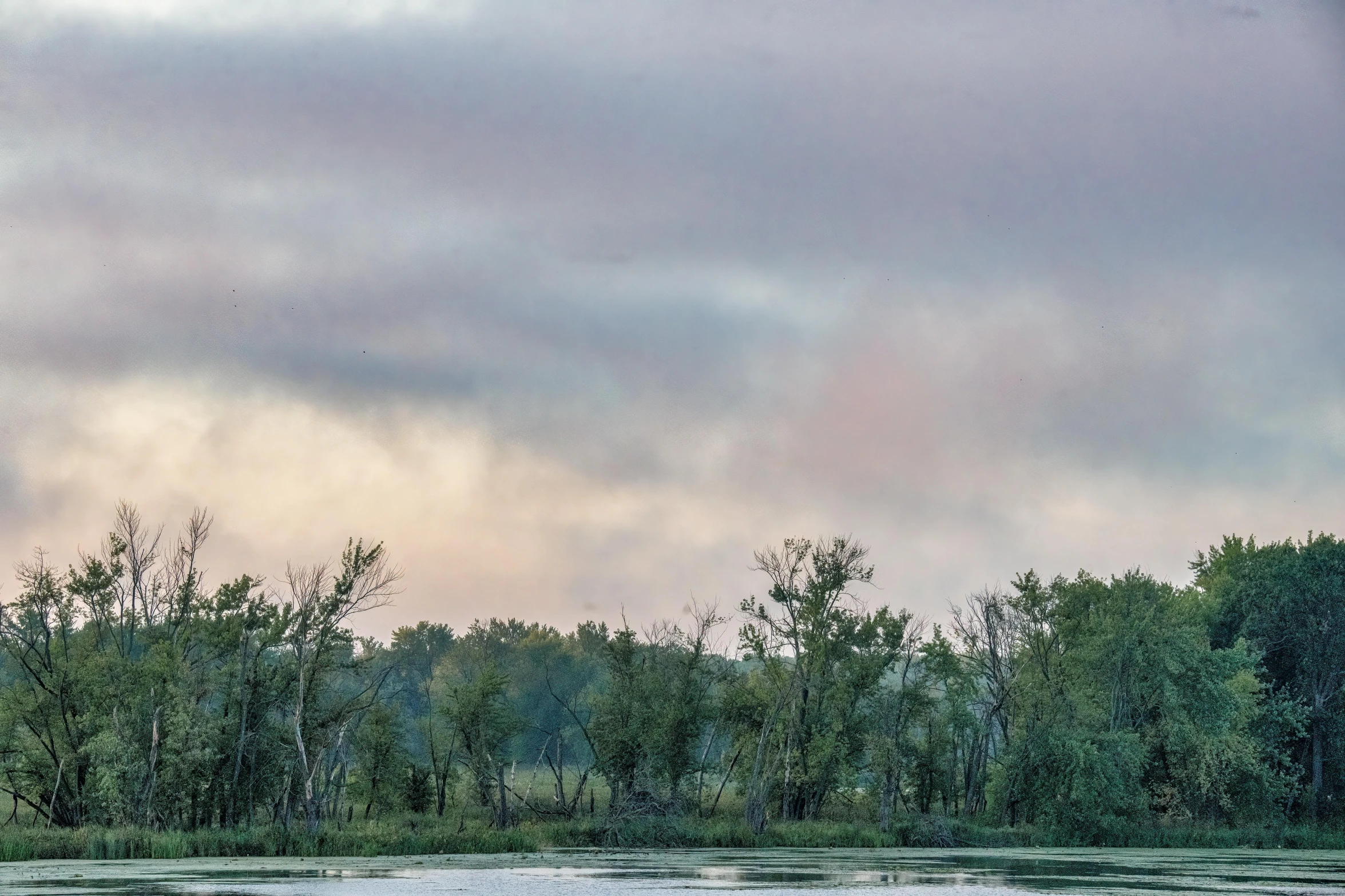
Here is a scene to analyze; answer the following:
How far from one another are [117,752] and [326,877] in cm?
2014

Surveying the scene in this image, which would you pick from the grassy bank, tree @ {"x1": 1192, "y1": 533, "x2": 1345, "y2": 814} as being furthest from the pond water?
tree @ {"x1": 1192, "y1": 533, "x2": 1345, "y2": 814}

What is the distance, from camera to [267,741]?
5928 cm

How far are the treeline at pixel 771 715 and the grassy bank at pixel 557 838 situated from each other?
107 centimetres

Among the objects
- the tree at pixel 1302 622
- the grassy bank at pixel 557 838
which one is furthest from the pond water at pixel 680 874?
the tree at pixel 1302 622

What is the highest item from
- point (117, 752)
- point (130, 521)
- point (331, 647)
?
point (130, 521)

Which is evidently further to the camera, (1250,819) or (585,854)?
(1250,819)

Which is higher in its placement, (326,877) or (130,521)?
(130,521)

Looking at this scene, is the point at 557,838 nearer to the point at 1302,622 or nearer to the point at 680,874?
the point at 680,874

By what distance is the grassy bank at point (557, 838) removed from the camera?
46688mm

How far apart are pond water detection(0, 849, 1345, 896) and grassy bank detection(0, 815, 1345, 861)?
1.73m

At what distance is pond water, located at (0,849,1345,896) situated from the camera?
1320 inches

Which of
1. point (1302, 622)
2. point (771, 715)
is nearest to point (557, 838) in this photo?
point (771, 715)

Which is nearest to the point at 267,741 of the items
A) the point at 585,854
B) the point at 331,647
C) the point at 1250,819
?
the point at 331,647

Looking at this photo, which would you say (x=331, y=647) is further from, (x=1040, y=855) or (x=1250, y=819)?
(x=1250, y=819)
